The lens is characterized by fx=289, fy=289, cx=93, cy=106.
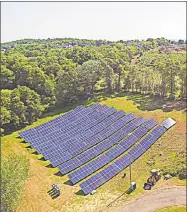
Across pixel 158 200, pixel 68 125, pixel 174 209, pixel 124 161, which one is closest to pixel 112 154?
pixel 124 161

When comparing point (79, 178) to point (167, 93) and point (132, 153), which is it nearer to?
point (132, 153)

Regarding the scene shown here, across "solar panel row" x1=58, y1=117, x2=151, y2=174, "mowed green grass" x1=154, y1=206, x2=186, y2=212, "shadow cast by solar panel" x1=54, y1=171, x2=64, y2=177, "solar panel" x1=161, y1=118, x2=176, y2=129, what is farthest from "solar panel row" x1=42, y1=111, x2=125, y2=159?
"mowed green grass" x1=154, y1=206, x2=186, y2=212

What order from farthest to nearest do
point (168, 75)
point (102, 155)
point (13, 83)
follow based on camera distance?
1. point (13, 83)
2. point (168, 75)
3. point (102, 155)

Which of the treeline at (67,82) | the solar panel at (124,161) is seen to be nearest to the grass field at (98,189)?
the solar panel at (124,161)

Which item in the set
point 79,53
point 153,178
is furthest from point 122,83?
point 153,178

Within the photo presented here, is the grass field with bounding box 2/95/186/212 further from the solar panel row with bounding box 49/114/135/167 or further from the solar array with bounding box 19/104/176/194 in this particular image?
the solar panel row with bounding box 49/114/135/167

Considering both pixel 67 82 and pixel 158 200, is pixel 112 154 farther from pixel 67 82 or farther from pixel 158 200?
pixel 67 82
